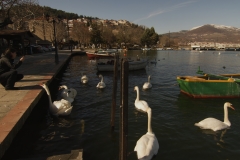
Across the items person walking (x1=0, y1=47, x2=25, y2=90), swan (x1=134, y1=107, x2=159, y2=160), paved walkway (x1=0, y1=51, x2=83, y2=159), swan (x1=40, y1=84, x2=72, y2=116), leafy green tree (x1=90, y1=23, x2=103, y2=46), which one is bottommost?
swan (x1=134, y1=107, x2=159, y2=160)

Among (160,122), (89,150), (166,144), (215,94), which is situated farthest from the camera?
(215,94)

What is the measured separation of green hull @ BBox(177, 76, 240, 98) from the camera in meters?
10.4

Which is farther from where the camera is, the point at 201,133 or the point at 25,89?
the point at 25,89

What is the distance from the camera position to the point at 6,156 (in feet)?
16.7

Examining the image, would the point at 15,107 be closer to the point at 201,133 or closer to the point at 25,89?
the point at 25,89

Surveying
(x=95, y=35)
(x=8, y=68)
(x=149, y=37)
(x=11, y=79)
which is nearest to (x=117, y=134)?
(x=11, y=79)

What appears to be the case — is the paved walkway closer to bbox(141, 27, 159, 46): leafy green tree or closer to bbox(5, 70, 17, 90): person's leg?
bbox(5, 70, 17, 90): person's leg

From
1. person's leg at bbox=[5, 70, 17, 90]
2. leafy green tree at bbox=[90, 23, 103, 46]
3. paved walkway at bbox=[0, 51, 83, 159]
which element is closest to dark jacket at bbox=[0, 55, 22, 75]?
person's leg at bbox=[5, 70, 17, 90]

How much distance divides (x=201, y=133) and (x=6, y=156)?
6.30 metres

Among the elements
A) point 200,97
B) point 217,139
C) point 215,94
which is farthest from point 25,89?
point 215,94

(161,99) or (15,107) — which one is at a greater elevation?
(15,107)

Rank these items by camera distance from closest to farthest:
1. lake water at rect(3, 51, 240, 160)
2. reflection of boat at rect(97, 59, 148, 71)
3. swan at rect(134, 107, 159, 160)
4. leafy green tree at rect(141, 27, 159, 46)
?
swan at rect(134, 107, 159, 160)
lake water at rect(3, 51, 240, 160)
reflection of boat at rect(97, 59, 148, 71)
leafy green tree at rect(141, 27, 159, 46)

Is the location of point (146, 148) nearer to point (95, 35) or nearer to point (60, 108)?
point (60, 108)

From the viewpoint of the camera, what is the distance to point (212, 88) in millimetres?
10500
